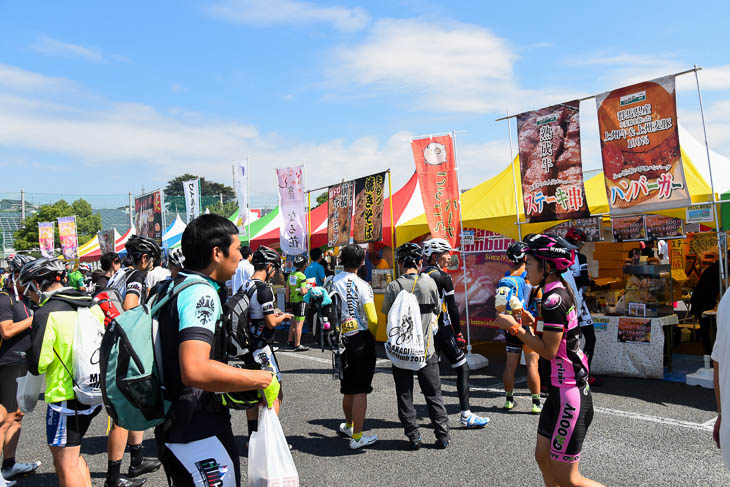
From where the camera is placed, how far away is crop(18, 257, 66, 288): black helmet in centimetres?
374

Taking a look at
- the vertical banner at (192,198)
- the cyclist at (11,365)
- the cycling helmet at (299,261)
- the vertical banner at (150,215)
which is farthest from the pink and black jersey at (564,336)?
the vertical banner at (150,215)

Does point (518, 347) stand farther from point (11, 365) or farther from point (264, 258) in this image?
point (11, 365)

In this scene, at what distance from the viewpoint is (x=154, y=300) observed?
2.16 meters

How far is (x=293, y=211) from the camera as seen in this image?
12594 mm

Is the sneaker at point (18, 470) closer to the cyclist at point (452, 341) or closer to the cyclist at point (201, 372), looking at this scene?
the cyclist at point (201, 372)

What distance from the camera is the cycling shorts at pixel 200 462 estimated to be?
2102mm

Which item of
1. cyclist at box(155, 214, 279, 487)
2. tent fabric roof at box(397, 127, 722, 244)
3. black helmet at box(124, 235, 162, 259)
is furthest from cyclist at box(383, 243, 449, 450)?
tent fabric roof at box(397, 127, 722, 244)

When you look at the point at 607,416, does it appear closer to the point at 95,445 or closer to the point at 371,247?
the point at 95,445

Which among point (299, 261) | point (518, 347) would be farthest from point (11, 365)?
point (299, 261)

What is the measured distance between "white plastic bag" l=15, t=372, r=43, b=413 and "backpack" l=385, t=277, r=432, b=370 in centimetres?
283

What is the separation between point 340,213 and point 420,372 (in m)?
7.22

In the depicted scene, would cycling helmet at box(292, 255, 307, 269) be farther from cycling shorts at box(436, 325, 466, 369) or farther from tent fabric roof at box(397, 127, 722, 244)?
cycling shorts at box(436, 325, 466, 369)

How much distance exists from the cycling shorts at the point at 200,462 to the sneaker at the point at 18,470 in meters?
3.43

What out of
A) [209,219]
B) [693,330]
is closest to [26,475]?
[209,219]
